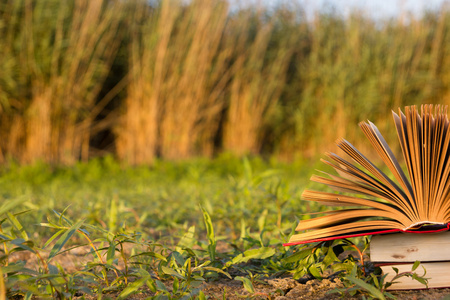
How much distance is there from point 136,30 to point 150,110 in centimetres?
99

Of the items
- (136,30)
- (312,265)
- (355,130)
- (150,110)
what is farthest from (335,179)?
(355,130)

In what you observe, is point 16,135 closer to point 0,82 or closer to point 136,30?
point 0,82

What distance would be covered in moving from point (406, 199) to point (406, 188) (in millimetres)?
25

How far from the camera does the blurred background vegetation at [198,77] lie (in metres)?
4.88

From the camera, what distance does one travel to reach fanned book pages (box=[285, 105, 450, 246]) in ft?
3.29

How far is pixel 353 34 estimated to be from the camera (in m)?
6.38

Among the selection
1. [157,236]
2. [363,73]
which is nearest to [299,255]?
[157,236]

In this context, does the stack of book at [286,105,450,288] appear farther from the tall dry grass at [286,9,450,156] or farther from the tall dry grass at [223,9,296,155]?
the tall dry grass at [286,9,450,156]

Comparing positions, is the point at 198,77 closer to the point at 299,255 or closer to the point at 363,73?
the point at 363,73

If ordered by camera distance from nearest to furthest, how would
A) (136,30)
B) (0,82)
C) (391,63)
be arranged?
(0,82) → (136,30) → (391,63)

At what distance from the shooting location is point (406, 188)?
1.03m

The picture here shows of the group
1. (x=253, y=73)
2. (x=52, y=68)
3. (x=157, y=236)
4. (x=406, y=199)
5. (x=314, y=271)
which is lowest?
(x=157, y=236)

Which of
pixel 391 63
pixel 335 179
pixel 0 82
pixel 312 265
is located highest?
pixel 391 63

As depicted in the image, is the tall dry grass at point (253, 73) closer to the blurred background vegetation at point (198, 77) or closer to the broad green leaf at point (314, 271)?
the blurred background vegetation at point (198, 77)
